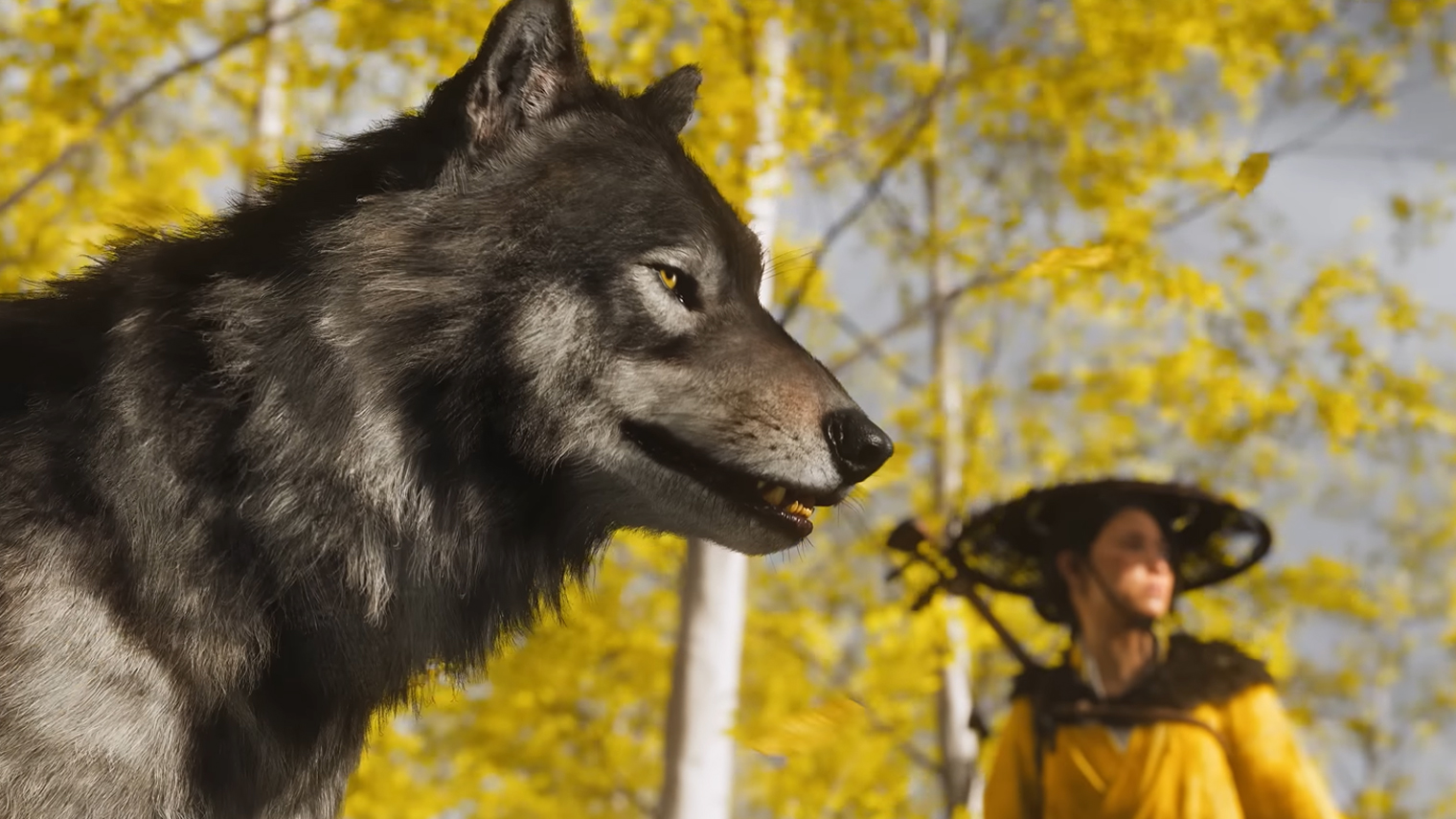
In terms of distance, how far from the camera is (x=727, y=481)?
6.53ft

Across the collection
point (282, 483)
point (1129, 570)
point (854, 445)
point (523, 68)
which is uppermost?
point (523, 68)

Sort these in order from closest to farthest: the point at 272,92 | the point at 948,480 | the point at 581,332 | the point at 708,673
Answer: the point at 581,332
the point at 708,673
the point at 272,92
the point at 948,480

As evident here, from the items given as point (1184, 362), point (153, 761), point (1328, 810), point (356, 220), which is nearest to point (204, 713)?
point (153, 761)

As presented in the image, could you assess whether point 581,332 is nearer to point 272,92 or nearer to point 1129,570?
point 1129,570

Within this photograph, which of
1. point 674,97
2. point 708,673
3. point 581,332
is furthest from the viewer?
point 708,673

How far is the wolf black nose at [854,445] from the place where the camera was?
1952mm

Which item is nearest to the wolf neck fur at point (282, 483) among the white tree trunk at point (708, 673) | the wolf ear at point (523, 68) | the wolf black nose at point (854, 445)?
the wolf ear at point (523, 68)

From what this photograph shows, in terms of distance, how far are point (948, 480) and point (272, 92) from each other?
510cm

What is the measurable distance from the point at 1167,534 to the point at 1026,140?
5.60 meters

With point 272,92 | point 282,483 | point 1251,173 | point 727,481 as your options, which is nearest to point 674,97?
point 727,481

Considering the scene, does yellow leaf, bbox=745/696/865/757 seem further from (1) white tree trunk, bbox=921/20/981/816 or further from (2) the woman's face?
(1) white tree trunk, bbox=921/20/981/816

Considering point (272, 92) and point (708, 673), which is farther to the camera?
point (272, 92)

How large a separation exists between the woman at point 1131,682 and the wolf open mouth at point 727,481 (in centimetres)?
239

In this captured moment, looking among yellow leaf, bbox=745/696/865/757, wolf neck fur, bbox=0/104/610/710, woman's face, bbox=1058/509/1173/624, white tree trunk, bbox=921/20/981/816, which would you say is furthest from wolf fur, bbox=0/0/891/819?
white tree trunk, bbox=921/20/981/816
